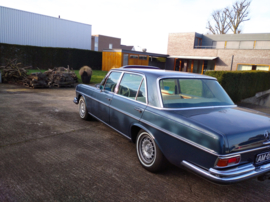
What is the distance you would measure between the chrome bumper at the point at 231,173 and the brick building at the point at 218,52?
28060 mm

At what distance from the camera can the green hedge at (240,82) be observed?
961 cm

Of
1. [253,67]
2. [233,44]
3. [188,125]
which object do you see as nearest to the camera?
[188,125]

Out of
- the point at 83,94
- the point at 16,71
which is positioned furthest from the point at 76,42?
the point at 83,94

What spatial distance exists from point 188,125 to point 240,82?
919 centimetres

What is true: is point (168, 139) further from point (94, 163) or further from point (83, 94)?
point (83, 94)

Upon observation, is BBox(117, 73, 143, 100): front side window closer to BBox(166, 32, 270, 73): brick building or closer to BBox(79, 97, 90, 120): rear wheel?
BBox(79, 97, 90, 120): rear wheel

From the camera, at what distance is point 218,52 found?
1180 inches

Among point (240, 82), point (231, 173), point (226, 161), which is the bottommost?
point (231, 173)

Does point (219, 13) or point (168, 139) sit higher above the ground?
point (219, 13)

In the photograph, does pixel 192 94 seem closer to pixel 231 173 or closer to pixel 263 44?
pixel 231 173

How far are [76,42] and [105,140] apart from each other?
31.1m

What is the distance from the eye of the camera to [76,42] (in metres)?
33.1

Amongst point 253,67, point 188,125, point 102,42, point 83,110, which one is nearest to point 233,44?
point 253,67

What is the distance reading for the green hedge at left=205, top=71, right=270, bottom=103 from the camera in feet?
31.5
